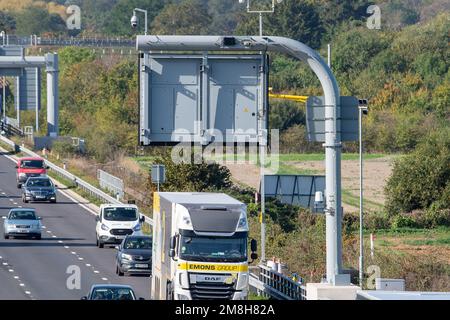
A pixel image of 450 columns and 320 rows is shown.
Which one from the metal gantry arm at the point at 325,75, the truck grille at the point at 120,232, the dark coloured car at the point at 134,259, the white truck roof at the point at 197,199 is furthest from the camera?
the truck grille at the point at 120,232

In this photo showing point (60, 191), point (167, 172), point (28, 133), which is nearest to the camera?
point (167, 172)

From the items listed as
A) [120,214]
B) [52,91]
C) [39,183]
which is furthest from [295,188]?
[52,91]

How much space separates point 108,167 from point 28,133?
18312 millimetres

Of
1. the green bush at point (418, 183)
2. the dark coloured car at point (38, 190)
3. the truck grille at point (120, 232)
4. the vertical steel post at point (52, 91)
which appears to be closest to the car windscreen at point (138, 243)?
the truck grille at point (120, 232)

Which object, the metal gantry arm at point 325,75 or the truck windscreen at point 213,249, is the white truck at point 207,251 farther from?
the metal gantry arm at point 325,75

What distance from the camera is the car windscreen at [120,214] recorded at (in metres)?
53.8

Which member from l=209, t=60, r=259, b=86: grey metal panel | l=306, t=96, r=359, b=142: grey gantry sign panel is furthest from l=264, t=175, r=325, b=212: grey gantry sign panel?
l=306, t=96, r=359, b=142: grey gantry sign panel

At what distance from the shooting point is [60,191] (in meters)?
74.4

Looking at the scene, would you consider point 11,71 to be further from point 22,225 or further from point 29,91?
point 22,225

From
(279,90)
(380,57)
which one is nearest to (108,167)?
(279,90)

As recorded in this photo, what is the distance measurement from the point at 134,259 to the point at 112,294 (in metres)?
11.7

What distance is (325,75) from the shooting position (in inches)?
1096

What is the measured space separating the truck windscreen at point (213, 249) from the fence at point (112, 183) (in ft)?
108

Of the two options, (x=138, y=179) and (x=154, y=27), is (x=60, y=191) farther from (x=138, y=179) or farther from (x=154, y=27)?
(x=154, y=27)
